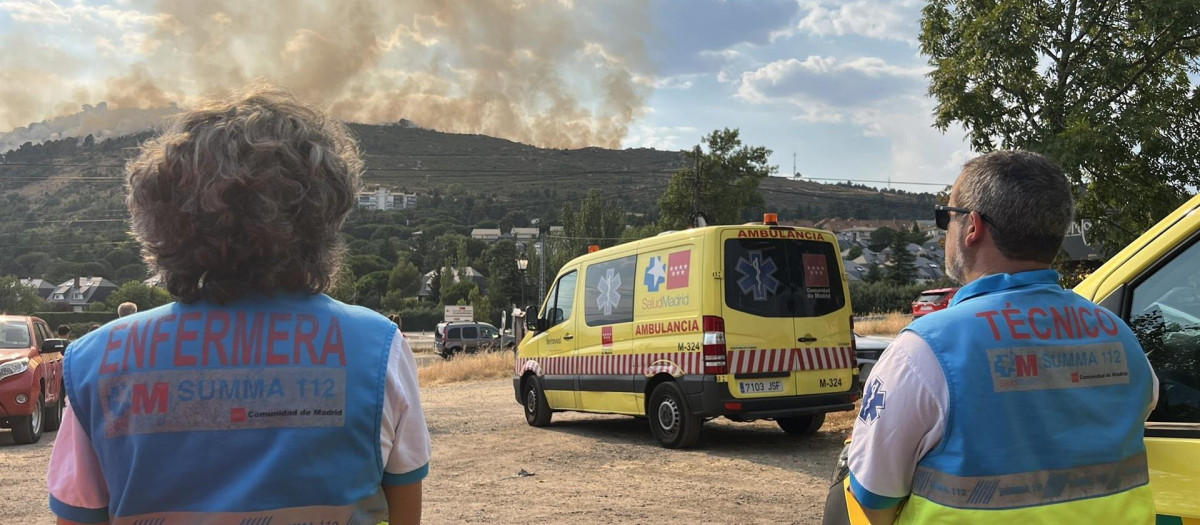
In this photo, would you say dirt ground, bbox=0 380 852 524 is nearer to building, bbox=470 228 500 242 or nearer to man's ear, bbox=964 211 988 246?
man's ear, bbox=964 211 988 246

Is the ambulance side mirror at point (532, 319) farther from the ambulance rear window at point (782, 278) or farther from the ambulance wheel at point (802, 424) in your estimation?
the ambulance rear window at point (782, 278)

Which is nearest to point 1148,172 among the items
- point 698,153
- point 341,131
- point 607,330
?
point 607,330

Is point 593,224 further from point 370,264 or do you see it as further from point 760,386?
point 760,386

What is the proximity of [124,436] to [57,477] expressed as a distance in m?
0.17

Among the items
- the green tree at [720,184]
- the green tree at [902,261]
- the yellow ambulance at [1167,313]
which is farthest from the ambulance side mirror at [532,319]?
the green tree at [902,261]

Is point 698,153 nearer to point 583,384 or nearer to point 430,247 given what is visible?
point 583,384

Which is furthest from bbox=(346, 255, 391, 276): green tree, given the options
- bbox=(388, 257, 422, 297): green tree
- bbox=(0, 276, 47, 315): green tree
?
bbox=(0, 276, 47, 315): green tree

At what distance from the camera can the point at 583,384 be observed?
1095 cm

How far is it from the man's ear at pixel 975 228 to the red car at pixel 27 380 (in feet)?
35.0

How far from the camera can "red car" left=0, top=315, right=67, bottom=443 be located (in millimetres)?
10695

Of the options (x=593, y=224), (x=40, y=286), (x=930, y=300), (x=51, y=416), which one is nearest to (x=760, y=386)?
(x=930, y=300)

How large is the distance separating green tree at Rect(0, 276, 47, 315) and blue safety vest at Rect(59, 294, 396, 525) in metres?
93.1

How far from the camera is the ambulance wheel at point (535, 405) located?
39.4ft

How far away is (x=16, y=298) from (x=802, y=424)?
295 ft
